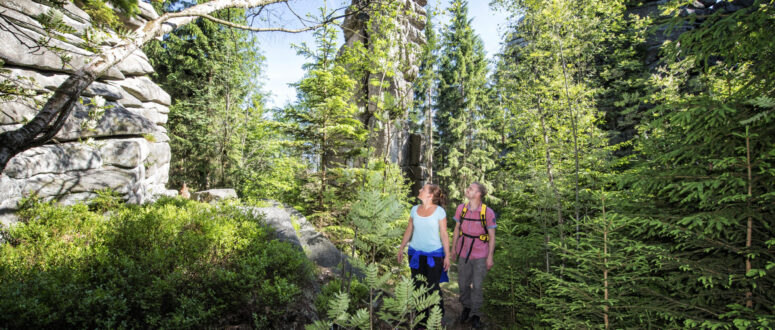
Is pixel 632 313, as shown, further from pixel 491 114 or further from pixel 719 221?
pixel 491 114

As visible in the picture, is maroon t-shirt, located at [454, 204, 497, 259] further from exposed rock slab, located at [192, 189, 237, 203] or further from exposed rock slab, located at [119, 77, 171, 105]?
exposed rock slab, located at [119, 77, 171, 105]

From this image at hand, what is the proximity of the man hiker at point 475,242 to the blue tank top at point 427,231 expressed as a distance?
73 centimetres

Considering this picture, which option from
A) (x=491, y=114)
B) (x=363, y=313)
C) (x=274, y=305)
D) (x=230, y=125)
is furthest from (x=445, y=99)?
(x=363, y=313)

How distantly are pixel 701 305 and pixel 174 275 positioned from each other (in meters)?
4.75

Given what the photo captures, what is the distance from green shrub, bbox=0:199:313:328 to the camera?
7.90 ft

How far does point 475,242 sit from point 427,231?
1128mm

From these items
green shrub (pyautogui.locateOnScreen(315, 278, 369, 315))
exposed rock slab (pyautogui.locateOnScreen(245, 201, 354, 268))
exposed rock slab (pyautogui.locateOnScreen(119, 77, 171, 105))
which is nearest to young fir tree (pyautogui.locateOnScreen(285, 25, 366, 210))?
exposed rock slab (pyautogui.locateOnScreen(245, 201, 354, 268))

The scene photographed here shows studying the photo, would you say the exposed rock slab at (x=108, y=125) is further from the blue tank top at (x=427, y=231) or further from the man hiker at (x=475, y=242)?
the man hiker at (x=475, y=242)

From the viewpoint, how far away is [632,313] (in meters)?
2.29

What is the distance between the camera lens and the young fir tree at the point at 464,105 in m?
18.7

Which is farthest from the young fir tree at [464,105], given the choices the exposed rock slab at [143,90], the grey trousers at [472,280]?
the exposed rock slab at [143,90]

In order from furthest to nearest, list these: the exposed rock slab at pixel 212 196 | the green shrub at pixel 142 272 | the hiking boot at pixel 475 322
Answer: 1. the exposed rock slab at pixel 212 196
2. the hiking boot at pixel 475 322
3. the green shrub at pixel 142 272

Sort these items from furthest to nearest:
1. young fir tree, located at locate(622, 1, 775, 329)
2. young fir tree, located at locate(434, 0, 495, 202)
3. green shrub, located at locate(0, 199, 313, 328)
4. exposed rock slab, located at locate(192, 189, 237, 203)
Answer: young fir tree, located at locate(434, 0, 495, 202) → exposed rock slab, located at locate(192, 189, 237, 203) → green shrub, located at locate(0, 199, 313, 328) → young fir tree, located at locate(622, 1, 775, 329)

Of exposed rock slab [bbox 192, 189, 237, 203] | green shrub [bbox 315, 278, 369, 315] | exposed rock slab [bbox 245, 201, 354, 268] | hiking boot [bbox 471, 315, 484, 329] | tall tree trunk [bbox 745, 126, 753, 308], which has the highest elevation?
tall tree trunk [bbox 745, 126, 753, 308]
